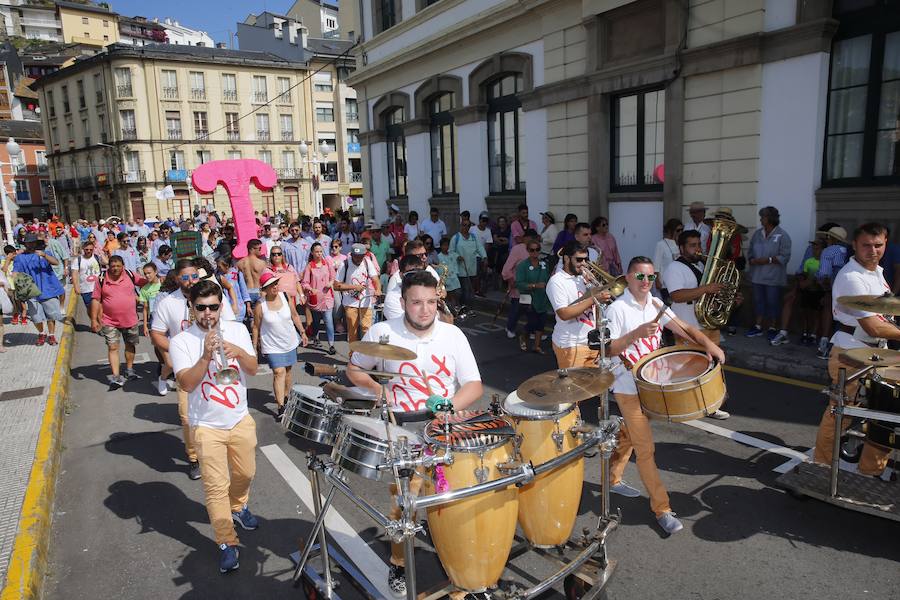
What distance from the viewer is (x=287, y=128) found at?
57.6 meters

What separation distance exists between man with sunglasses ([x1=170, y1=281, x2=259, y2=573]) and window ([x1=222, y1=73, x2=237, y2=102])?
56715 millimetres

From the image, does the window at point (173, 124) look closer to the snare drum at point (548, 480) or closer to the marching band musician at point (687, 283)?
the marching band musician at point (687, 283)

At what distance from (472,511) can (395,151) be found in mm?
19991

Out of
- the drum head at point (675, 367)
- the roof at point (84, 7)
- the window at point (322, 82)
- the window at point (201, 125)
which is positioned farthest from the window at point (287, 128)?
the drum head at point (675, 367)

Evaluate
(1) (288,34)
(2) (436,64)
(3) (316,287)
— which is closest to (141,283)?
(3) (316,287)

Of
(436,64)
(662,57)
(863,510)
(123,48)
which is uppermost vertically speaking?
(123,48)

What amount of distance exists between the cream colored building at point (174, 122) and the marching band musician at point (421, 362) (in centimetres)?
5333

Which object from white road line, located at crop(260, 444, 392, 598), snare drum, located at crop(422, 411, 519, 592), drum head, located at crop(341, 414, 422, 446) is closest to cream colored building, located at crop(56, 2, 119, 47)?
white road line, located at crop(260, 444, 392, 598)

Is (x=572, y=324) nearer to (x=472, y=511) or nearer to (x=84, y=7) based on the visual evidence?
(x=472, y=511)

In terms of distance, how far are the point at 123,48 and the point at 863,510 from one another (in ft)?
199

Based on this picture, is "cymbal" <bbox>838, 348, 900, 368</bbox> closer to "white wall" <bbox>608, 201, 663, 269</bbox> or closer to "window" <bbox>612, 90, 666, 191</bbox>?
"white wall" <bbox>608, 201, 663, 269</bbox>

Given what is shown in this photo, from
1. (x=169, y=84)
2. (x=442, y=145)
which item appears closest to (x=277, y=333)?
(x=442, y=145)

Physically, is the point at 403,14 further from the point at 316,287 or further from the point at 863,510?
the point at 863,510

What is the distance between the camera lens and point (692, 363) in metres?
4.73
